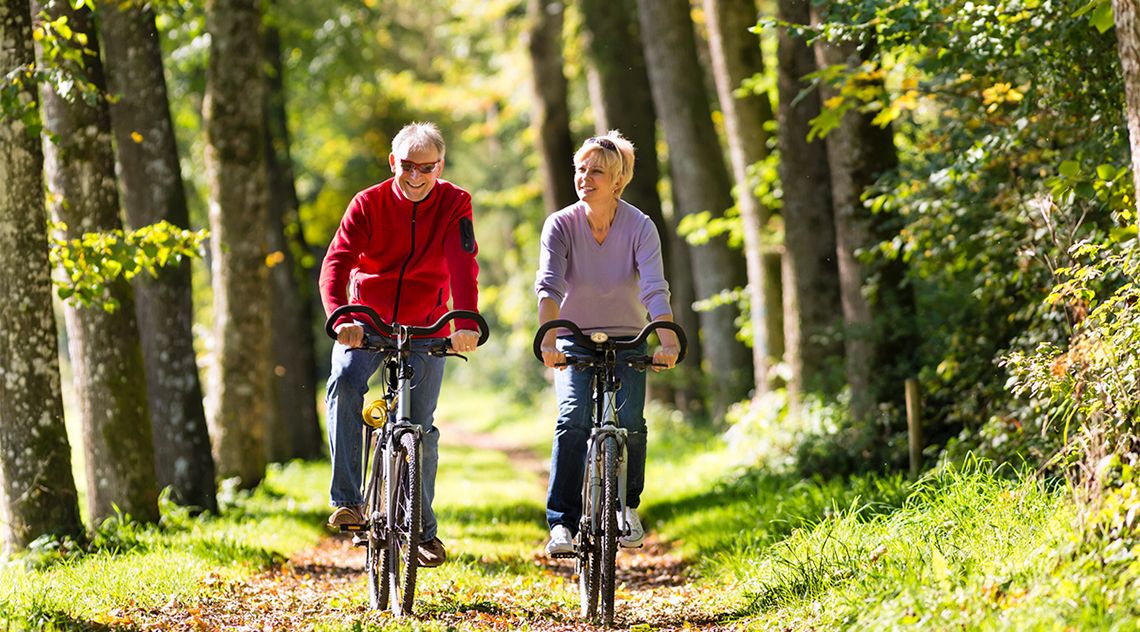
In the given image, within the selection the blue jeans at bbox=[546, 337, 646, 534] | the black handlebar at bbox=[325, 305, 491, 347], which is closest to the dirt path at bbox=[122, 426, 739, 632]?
the blue jeans at bbox=[546, 337, 646, 534]

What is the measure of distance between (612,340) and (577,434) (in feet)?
1.90

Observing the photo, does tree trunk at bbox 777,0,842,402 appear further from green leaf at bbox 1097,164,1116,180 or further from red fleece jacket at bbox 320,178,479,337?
red fleece jacket at bbox 320,178,479,337

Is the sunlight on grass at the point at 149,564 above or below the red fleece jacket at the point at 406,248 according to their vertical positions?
below

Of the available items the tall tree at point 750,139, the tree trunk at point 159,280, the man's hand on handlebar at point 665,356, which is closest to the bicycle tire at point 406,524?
the man's hand on handlebar at point 665,356

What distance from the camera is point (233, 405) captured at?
12688 millimetres

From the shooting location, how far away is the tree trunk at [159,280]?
10.7 m

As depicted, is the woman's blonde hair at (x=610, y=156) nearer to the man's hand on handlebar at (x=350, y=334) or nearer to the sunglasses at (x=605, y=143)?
the sunglasses at (x=605, y=143)

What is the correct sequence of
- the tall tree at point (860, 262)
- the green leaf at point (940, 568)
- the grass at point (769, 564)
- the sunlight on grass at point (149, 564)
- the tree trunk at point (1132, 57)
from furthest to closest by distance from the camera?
A: 1. the tall tree at point (860, 262)
2. the sunlight on grass at point (149, 564)
3. the tree trunk at point (1132, 57)
4. the green leaf at point (940, 568)
5. the grass at point (769, 564)

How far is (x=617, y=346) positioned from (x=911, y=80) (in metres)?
4.79

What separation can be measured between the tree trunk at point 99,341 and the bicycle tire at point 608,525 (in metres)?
4.17

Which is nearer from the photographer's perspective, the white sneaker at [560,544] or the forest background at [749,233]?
the white sneaker at [560,544]

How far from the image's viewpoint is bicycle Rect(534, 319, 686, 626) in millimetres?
5941

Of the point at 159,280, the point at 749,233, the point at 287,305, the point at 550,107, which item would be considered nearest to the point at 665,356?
the point at 159,280

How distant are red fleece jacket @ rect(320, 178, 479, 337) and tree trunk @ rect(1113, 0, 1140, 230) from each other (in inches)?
115
